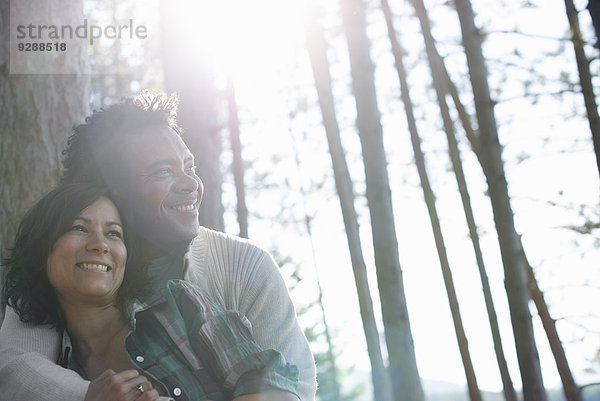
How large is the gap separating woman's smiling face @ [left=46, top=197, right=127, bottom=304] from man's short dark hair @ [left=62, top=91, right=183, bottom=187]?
0.19m

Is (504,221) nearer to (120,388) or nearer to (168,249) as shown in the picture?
(168,249)

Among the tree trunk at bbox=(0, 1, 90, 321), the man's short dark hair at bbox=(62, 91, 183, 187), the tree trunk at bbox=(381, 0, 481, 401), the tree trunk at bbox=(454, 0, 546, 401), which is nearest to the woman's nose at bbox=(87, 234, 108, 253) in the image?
the man's short dark hair at bbox=(62, 91, 183, 187)

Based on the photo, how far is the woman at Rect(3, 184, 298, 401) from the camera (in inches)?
62.3

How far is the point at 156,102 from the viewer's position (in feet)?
6.68

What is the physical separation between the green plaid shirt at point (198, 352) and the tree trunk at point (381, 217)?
2011 mm

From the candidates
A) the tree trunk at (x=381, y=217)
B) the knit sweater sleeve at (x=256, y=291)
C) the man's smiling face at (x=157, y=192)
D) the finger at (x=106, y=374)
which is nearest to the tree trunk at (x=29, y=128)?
the man's smiling face at (x=157, y=192)

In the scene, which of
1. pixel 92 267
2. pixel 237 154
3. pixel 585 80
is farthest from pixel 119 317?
pixel 237 154

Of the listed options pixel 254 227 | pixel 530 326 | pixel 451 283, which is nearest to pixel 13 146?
pixel 451 283

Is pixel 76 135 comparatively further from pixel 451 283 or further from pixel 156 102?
pixel 451 283

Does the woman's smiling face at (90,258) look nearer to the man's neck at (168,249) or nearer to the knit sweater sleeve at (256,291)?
the man's neck at (168,249)

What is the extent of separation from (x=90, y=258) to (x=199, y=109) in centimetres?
217

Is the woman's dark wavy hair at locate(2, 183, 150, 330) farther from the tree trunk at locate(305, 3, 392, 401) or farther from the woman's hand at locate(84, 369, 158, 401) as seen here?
the tree trunk at locate(305, 3, 392, 401)

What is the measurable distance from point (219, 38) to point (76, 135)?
2.07m

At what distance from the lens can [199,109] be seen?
12.2ft
